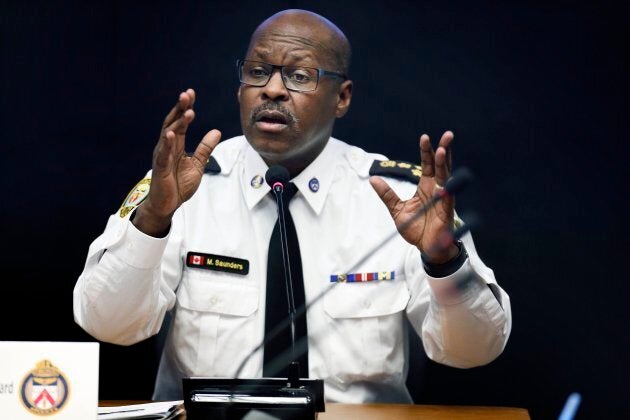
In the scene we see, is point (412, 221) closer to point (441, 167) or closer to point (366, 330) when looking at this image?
point (441, 167)

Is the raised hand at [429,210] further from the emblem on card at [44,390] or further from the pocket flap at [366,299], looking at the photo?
the emblem on card at [44,390]

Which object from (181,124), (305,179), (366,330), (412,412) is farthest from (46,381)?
(305,179)

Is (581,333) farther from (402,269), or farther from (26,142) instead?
(26,142)

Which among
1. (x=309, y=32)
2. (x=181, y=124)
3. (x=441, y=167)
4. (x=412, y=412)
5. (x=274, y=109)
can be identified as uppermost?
(x=309, y=32)

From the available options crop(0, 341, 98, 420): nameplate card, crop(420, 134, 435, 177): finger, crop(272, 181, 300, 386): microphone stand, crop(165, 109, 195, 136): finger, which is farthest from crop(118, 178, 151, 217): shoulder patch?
crop(0, 341, 98, 420): nameplate card

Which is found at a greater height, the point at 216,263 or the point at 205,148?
the point at 205,148

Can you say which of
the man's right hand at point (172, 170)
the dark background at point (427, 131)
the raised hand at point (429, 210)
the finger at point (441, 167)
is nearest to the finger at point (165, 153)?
the man's right hand at point (172, 170)

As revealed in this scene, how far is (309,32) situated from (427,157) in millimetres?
660

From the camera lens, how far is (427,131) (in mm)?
2566

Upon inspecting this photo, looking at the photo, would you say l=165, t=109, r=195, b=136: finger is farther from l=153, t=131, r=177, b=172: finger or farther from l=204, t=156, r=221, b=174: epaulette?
l=204, t=156, r=221, b=174: epaulette

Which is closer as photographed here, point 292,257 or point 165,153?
point 165,153

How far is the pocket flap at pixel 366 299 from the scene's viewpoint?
2.19m

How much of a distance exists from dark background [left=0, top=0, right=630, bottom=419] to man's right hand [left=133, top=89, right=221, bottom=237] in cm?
73

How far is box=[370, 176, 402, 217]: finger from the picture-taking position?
72.2 inches
